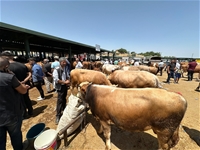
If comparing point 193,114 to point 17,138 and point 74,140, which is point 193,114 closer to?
point 74,140

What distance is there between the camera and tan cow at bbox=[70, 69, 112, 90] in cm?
538

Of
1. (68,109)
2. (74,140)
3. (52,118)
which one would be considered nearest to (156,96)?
(68,109)

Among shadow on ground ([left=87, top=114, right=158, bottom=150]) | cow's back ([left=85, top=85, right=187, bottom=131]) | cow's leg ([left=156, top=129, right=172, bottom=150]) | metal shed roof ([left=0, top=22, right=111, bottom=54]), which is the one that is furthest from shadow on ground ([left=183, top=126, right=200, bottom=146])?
metal shed roof ([left=0, top=22, right=111, bottom=54])

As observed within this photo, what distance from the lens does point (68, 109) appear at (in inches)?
114

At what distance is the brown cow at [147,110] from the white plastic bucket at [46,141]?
1.16 m

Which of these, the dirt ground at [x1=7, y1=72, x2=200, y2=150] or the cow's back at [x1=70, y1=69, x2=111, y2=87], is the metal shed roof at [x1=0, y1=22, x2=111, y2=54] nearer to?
the cow's back at [x1=70, y1=69, x2=111, y2=87]

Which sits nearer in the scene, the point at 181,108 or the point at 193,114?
the point at 181,108

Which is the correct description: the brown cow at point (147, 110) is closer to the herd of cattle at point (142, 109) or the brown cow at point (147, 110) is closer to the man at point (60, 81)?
the herd of cattle at point (142, 109)

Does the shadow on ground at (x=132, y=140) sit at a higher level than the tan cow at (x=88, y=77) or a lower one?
lower

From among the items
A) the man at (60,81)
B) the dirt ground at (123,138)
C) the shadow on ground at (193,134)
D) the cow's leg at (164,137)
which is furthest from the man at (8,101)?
the shadow on ground at (193,134)

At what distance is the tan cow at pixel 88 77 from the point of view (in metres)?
5.38

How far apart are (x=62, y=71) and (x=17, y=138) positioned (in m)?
1.94

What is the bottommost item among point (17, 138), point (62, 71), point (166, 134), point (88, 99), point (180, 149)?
point (180, 149)

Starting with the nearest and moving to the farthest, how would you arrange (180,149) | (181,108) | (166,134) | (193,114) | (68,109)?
(181,108), (166,134), (180,149), (68,109), (193,114)
